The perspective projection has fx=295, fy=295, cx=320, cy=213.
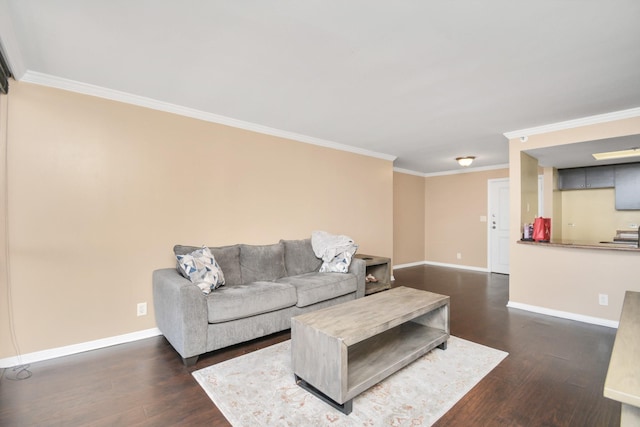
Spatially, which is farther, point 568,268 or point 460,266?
point 460,266

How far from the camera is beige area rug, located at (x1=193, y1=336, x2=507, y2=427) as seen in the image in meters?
1.78

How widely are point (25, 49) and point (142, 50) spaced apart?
2.74 feet

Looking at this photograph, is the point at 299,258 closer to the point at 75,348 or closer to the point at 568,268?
the point at 75,348

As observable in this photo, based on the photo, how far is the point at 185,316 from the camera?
239 cm

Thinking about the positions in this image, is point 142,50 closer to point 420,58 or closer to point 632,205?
point 420,58

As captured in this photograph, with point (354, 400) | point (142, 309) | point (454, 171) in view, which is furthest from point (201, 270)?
point (454, 171)

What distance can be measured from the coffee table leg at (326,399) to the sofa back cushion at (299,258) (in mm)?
1717

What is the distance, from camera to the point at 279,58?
2207 millimetres

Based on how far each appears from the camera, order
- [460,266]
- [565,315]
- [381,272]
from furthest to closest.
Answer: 1. [460,266]
2. [381,272]
3. [565,315]

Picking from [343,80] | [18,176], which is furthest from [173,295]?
[343,80]

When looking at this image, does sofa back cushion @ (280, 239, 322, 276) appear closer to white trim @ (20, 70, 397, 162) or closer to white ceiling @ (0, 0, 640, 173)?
white trim @ (20, 70, 397, 162)

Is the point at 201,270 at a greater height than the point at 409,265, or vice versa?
the point at 201,270

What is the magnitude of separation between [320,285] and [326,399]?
4.74 ft

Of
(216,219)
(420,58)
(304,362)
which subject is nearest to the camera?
(304,362)
